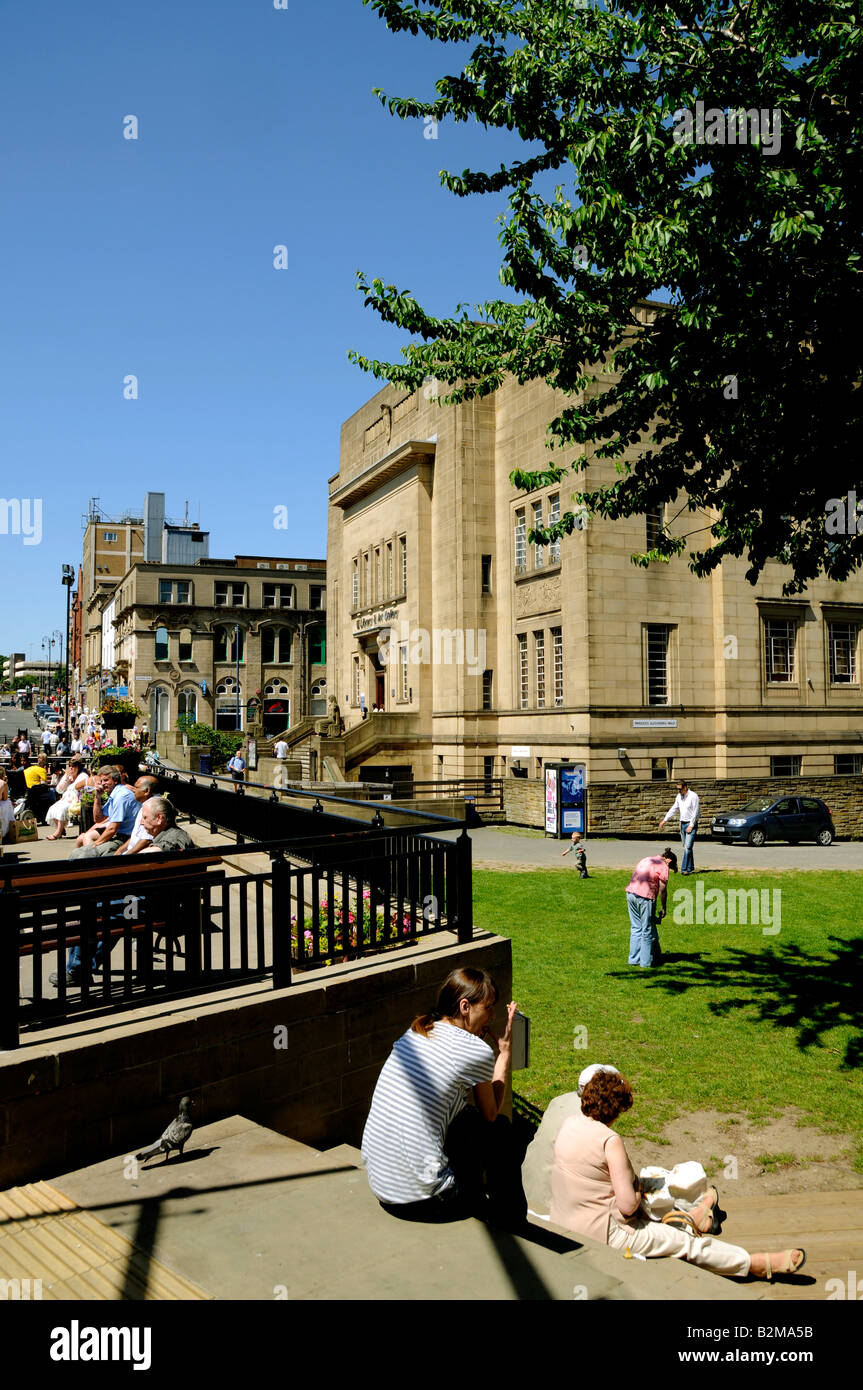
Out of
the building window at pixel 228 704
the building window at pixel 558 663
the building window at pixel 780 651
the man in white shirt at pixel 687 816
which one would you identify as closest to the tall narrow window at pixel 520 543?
the building window at pixel 558 663

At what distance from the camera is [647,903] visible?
11875mm

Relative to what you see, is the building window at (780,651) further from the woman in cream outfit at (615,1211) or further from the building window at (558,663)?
the woman in cream outfit at (615,1211)

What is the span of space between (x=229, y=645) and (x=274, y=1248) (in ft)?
236

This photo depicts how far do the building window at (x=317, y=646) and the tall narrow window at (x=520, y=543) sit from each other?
141 feet

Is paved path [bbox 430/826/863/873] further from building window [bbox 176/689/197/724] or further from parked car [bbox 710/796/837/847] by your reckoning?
building window [bbox 176/689/197/724]

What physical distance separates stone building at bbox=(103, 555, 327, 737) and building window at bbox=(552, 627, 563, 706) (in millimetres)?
39616

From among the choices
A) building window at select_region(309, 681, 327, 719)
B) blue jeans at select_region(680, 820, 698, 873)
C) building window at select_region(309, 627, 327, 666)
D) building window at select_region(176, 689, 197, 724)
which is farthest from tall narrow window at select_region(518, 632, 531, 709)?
building window at select_region(309, 627, 327, 666)

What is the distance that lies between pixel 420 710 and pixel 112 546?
91.4 metres

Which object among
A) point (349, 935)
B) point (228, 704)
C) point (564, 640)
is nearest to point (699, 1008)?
point (349, 935)
